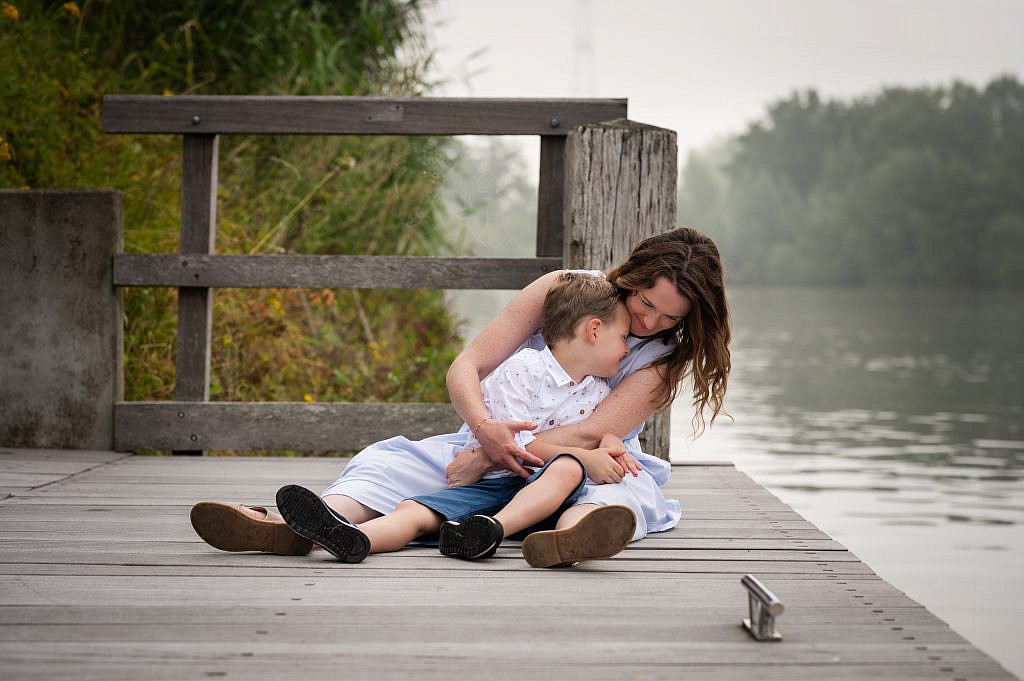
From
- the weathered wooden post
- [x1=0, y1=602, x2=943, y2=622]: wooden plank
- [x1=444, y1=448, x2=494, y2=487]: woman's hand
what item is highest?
the weathered wooden post

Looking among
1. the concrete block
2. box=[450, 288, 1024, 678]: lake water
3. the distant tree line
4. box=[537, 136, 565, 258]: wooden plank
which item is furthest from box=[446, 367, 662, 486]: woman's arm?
the distant tree line

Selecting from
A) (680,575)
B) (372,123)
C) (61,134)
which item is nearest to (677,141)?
(372,123)

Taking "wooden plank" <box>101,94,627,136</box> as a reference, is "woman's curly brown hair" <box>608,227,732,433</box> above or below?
below

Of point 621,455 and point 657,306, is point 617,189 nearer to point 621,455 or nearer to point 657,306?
point 657,306

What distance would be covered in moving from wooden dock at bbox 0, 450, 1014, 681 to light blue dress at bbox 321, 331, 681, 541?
94 mm

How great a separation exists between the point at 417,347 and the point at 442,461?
4.25 m

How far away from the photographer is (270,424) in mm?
4293

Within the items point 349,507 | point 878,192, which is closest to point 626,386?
point 349,507

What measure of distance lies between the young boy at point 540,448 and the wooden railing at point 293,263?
0.93 m

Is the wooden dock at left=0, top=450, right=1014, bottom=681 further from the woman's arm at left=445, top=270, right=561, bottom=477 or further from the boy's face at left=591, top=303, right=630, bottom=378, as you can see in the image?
the boy's face at left=591, top=303, right=630, bottom=378

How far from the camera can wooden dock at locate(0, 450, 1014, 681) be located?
6.41 ft

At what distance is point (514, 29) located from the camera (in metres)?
34.5

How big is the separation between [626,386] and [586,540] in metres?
0.70

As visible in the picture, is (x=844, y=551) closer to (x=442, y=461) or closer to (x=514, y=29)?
(x=442, y=461)
